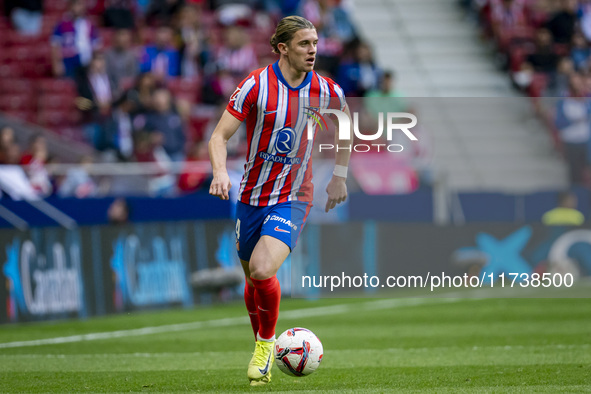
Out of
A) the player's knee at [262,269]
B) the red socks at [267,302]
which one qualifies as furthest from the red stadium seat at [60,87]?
the player's knee at [262,269]

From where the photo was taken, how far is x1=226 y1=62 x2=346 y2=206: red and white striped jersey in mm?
6883

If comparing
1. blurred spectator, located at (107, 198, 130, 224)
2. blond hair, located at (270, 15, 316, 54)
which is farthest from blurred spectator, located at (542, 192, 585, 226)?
blond hair, located at (270, 15, 316, 54)

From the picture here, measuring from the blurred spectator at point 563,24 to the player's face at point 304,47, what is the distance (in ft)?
52.5

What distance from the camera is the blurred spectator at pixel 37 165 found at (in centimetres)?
1373

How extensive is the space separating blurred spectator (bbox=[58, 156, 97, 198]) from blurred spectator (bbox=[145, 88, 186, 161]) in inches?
69.5

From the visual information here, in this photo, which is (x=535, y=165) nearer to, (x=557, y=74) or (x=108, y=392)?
(x=557, y=74)

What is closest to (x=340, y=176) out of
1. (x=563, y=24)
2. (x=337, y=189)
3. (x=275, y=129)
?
(x=337, y=189)

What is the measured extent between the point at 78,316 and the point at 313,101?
617cm

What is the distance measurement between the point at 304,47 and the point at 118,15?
12.6 m

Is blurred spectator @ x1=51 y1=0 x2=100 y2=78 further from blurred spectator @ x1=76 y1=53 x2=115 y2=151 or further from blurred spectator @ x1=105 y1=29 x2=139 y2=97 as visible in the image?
blurred spectator @ x1=76 y1=53 x2=115 y2=151

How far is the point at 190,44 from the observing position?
18.4m

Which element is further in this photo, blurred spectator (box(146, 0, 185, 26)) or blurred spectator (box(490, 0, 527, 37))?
blurred spectator (box(490, 0, 527, 37))

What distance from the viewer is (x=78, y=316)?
12281mm

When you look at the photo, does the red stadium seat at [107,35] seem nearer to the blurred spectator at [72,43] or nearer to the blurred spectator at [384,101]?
the blurred spectator at [72,43]
